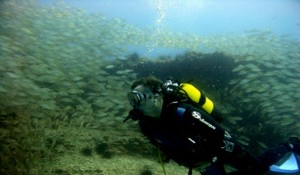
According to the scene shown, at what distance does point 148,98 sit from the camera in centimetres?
338

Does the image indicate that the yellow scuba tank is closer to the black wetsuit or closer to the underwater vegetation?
the black wetsuit

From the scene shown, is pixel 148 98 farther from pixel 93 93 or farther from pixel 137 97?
pixel 93 93

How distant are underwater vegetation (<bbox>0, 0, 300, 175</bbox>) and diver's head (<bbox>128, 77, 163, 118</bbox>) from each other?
1571 mm

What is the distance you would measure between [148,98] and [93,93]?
6.60 meters

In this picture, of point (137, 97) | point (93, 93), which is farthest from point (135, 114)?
point (93, 93)

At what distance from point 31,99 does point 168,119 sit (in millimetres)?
6892

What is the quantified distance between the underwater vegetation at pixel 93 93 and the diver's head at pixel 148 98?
1571mm

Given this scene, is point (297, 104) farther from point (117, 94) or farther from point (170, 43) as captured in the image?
point (170, 43)

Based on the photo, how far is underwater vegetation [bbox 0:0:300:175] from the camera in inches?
260

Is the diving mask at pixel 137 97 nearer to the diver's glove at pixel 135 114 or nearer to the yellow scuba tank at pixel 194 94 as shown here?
the diver's glove at pixel 135 114

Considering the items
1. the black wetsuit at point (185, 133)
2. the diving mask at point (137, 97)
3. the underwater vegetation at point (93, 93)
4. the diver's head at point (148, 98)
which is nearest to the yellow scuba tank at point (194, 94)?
the black wetsuit at point (185, 133)

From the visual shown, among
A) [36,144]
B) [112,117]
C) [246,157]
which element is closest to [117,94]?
[112,117]

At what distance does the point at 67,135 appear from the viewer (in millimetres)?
7309

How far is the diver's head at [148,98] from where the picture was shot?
131 inches
